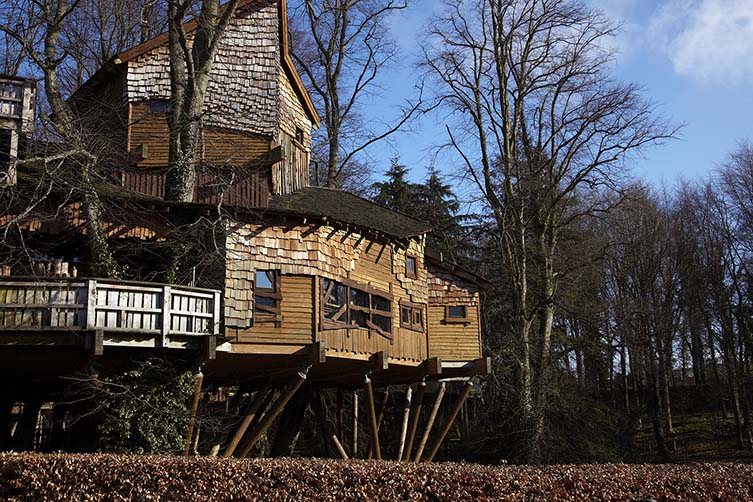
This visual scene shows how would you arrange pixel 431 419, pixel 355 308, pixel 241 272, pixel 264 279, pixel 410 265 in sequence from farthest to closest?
pixel 431 419
pixel 410 265
pixel 355 308
pixel 264 279
pixel 241 272

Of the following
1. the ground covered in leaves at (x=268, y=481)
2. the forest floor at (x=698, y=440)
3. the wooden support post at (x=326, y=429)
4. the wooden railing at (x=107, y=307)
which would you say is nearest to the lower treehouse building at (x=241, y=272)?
the wooden railing at (x=107, y=307)

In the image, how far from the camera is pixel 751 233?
4156 cm

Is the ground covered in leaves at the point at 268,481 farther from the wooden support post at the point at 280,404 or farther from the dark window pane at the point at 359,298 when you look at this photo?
the dark window pane at the point at 359,298

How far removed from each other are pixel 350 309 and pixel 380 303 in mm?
1771

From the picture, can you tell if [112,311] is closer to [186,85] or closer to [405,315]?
[186,85]

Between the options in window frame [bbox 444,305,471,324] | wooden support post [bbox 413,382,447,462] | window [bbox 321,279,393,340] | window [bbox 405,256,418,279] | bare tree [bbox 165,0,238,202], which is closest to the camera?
bare tree [bbox 165,0,238,202]

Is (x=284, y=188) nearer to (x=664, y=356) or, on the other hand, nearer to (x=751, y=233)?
(x=664, y=356)

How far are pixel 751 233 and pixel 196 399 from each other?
33519mm

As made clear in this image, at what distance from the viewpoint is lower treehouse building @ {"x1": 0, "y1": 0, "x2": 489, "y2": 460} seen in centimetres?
1708

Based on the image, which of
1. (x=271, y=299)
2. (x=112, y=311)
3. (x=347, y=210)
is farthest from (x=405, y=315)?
(x=112, y=311)

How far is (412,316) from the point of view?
976 inches

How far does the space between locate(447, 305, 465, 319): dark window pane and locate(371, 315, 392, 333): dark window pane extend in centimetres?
358

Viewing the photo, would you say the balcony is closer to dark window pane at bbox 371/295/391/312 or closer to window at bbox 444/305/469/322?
dark window pane at bbox 371/295/391/312

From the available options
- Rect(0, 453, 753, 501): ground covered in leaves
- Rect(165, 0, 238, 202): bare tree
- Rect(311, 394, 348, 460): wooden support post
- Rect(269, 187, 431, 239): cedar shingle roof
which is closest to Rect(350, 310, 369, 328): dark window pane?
Rect(269, 187, 431, 239): cedar shingle roof
